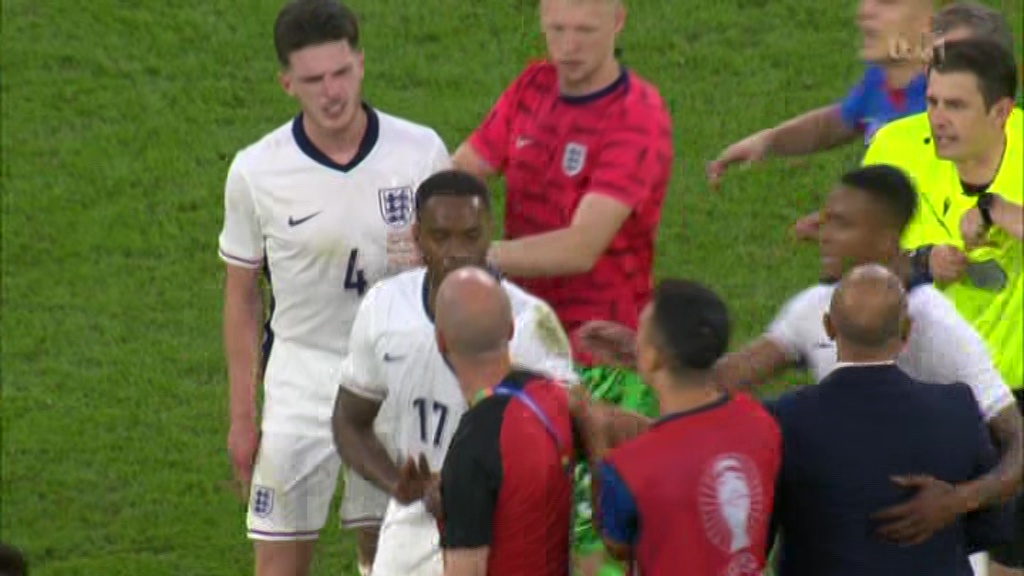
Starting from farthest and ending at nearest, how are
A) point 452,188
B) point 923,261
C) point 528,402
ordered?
1. point 923,261
2. point 452,188
3. point 528,402

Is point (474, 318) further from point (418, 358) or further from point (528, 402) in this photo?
point (418, 358)

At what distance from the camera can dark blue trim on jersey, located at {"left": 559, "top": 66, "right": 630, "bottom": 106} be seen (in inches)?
289

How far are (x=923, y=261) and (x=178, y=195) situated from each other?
6125 millimetres

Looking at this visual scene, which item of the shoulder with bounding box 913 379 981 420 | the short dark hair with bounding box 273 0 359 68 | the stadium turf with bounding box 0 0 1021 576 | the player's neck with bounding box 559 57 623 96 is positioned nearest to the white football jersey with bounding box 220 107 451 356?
the short dark hair with bounding box 273 0 359 68

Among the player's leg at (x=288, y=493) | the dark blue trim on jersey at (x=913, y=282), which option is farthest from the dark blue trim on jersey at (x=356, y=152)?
the dark blue trim on jersey at (x=913, y=282)

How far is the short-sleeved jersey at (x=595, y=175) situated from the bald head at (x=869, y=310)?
1311 millimetres

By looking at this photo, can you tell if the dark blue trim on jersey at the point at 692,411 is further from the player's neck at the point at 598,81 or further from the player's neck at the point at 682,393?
the player's neck at the point at 598,81

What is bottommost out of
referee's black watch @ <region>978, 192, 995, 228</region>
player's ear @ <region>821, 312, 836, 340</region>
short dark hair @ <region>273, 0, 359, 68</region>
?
player's ear @ <region>821, 312, 836, 340</region>

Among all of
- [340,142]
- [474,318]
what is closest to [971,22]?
[340,142]

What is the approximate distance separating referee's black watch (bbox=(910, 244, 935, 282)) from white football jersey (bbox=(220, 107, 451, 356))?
159 cm

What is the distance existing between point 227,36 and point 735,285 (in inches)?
134

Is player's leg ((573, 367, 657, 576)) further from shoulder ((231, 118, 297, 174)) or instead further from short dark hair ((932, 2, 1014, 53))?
short dark hair ((932, 2, 1014, 53))

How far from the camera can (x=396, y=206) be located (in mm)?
7582

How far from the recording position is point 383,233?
7555 millimetres
